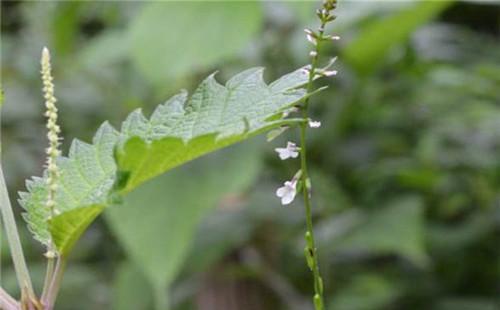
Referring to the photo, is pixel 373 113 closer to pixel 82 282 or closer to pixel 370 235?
pixel 370 235

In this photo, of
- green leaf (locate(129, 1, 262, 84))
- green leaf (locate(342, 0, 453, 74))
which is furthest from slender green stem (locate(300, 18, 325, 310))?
green leaf (locate(342, 0, 453, 74))

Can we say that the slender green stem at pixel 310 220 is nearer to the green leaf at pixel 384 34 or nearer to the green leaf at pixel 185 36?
the green leaf at pixel 185 36

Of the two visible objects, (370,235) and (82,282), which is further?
(82,282)

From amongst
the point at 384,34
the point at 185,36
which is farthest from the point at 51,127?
the point at 384,34

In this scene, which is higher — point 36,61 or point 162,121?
point 36,61

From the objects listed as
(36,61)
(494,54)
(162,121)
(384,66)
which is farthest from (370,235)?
(162,121)

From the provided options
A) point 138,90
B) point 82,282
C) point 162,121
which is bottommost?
point 82,282

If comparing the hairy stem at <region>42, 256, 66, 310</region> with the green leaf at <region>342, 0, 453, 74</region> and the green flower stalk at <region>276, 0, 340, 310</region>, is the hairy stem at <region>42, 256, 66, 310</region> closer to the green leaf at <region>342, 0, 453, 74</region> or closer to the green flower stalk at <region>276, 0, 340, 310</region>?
the green flower stalk at <region>276, 0, 340, 310</region>
